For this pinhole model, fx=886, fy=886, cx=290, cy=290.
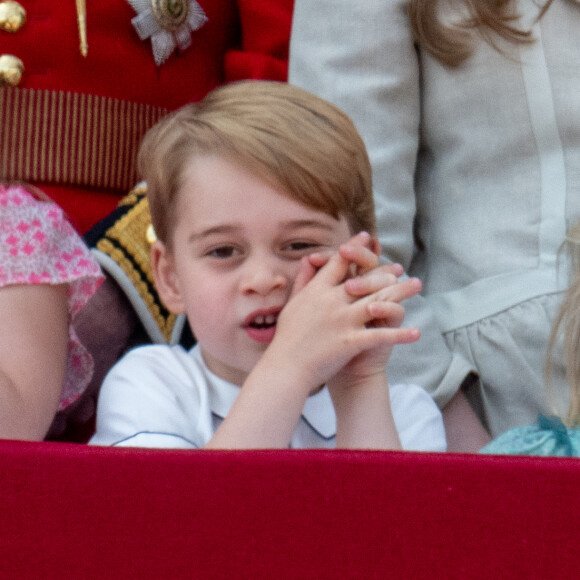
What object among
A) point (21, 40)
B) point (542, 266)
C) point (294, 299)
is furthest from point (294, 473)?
point (21, 40)

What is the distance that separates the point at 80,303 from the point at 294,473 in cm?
42

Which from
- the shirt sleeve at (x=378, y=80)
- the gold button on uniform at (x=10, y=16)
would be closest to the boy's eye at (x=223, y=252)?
the shirt sleeve at (x=378, y=80)

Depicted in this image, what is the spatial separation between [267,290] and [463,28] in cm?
38

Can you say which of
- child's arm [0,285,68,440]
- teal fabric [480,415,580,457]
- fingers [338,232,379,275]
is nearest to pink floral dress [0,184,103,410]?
child's arm [0,285,68,440]

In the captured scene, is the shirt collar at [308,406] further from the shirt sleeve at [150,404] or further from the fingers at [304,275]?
the fingers at [304,275]

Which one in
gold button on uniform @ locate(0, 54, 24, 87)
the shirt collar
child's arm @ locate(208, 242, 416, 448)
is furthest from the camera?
gold button on uniform @ locate(0, 54, 24, 87)

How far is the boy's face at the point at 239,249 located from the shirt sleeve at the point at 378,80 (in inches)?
7.2

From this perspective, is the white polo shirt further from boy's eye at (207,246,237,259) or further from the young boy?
boy's eye at (207,246,237,259)

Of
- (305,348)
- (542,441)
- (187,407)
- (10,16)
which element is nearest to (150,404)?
(187,407)

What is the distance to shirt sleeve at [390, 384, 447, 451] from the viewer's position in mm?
685

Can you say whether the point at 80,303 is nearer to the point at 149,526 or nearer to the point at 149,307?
the point at 149,307

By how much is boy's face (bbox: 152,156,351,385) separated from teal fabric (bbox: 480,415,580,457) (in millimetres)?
185

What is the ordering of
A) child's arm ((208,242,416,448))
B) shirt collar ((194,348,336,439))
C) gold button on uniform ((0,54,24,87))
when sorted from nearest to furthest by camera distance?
child's arm ((208,242,416,448)) → shirt collar ((194,348,336,439)) → gold button on uniform ((0,54,24,87))

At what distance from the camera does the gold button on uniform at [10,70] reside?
79cm
